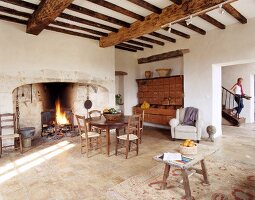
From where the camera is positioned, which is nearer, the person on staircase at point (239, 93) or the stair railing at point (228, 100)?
the person on staircase at point (239, 93)

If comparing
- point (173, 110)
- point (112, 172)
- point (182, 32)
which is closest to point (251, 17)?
point (182, 32)

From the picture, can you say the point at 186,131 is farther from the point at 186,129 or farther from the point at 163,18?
the point at 163,18

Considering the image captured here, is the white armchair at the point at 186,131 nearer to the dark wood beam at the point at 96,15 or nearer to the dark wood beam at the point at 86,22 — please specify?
the dark wood beam at the point at 96,15

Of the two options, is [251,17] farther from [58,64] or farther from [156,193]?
[58,64]

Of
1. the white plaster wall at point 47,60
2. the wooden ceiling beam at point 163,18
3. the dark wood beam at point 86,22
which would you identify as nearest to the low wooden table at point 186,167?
the wooden ceiling beam at point 163,18

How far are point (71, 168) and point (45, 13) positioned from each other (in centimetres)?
284

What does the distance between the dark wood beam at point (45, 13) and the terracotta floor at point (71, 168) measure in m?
2.77

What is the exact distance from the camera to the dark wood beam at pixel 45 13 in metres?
3.22

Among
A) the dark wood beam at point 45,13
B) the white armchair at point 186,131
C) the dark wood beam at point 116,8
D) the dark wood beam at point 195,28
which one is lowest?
the white armchair at point 186,131

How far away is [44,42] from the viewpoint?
5.07 meters

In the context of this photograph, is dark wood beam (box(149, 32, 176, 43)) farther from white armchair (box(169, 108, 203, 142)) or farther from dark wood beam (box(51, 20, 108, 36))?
white armchair (box(169, 108, 203, 142))

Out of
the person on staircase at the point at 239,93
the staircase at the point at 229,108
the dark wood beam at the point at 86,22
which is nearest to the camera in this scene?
the dark wood beam at the point at 86,22

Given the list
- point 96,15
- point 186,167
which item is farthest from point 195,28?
point 186,167

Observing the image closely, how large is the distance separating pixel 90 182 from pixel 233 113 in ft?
23.4
